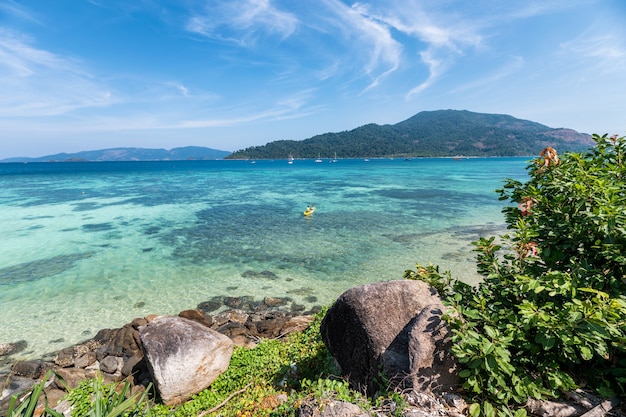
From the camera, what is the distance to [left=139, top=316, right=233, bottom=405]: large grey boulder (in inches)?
223

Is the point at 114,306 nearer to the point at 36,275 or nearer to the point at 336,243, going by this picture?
the point at 36,275

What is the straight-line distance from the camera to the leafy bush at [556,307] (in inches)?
107

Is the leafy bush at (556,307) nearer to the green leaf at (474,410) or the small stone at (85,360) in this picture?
the green leaf at (474,410)

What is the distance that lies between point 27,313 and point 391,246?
50.6 ft

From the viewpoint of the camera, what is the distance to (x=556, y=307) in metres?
2.88

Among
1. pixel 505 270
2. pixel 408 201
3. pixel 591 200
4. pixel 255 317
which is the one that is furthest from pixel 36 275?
pixel 408 201

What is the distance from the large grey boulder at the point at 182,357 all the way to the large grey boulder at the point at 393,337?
2485 mm

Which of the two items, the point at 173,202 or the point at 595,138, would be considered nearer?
the point at 595,138

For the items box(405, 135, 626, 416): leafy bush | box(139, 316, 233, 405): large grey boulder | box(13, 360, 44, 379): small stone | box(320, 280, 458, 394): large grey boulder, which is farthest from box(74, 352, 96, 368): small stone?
box(405, 135, 626, 416): leafy bush

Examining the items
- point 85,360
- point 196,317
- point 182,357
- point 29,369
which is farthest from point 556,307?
point 29,369

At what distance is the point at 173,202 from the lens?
3438 cm

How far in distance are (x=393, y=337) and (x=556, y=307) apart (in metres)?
1.99

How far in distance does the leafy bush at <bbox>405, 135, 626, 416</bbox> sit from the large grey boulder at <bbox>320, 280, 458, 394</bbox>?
30cm

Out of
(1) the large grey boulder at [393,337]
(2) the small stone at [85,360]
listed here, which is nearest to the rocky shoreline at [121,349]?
(2) the small stone at [85,360]
